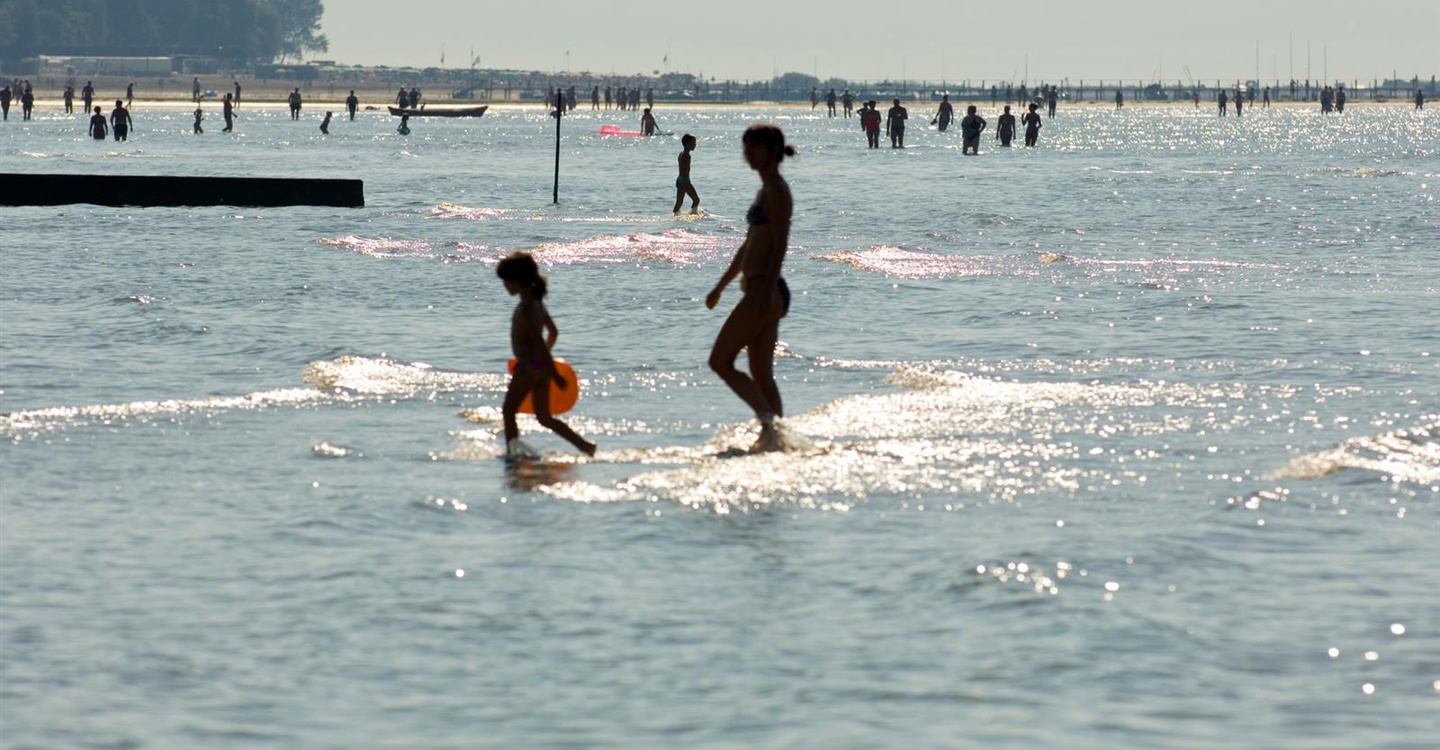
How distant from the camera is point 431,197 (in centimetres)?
4150

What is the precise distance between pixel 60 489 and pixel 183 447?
4.20 feet

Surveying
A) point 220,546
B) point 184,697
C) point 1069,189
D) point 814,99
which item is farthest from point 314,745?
point 814,99

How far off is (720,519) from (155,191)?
2735 centimetres

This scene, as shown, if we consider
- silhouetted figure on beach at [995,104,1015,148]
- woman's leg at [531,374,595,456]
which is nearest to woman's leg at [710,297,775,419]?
woman's leg at [531,374,595,456]

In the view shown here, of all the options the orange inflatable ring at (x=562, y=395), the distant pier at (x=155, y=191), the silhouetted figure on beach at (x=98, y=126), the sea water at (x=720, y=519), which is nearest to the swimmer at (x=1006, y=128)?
the silhouetted figure on beach at (x=98, y=126)

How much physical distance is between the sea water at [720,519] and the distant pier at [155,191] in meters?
12.8

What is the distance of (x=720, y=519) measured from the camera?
9.23 m

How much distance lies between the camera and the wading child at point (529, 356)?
10602 mm

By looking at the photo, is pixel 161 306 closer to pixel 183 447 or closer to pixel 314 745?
pixel 183 447

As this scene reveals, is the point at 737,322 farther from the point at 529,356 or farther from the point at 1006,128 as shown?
the point at 1006,128

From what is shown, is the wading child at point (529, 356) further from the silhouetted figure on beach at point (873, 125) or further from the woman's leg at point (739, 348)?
the silhouetted figure on beach at point (873, 125)

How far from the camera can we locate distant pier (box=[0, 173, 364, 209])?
114 feet

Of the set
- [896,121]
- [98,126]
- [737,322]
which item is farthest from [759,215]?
[98,126]

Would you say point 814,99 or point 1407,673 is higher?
point 814,99
